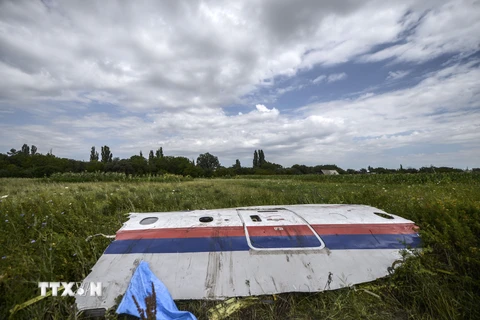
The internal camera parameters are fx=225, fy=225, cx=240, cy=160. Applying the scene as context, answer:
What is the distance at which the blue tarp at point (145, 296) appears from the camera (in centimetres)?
205

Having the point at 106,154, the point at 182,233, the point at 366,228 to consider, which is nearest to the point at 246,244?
the point at 182,233

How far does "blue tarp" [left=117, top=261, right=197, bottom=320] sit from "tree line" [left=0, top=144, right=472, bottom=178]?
2641 centimetres

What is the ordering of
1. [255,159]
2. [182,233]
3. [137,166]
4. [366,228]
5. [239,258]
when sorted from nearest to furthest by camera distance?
1. [239,258]
2. [182,233]
3. [366,228]
4. [137,166]
5. [255,159]

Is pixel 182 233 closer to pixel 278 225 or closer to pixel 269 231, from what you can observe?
pixel 269 231

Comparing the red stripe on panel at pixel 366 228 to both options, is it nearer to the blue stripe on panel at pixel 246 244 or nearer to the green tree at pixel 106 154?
the blue stripe on panel at pixel 246 244

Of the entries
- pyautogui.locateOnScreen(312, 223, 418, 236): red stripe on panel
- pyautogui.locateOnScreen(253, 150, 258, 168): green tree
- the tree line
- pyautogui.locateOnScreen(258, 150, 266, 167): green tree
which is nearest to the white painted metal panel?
pyautogui.locateOnScreen(312, 223, 418, 236): red stripe on panel

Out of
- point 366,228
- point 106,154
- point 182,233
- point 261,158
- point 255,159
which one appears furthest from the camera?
point 255,159

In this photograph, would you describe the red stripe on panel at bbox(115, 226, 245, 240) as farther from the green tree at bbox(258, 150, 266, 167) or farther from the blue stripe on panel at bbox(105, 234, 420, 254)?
the green tree at bbox(258, 150, 266, 167)

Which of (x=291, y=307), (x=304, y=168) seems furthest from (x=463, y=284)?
(x=304, y=168)

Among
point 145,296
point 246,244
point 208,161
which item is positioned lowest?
point 145,296

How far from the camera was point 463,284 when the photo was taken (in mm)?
2400

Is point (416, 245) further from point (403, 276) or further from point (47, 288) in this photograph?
point (47, 288)

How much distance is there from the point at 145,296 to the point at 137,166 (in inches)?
1766

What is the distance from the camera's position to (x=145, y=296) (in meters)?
2.24
